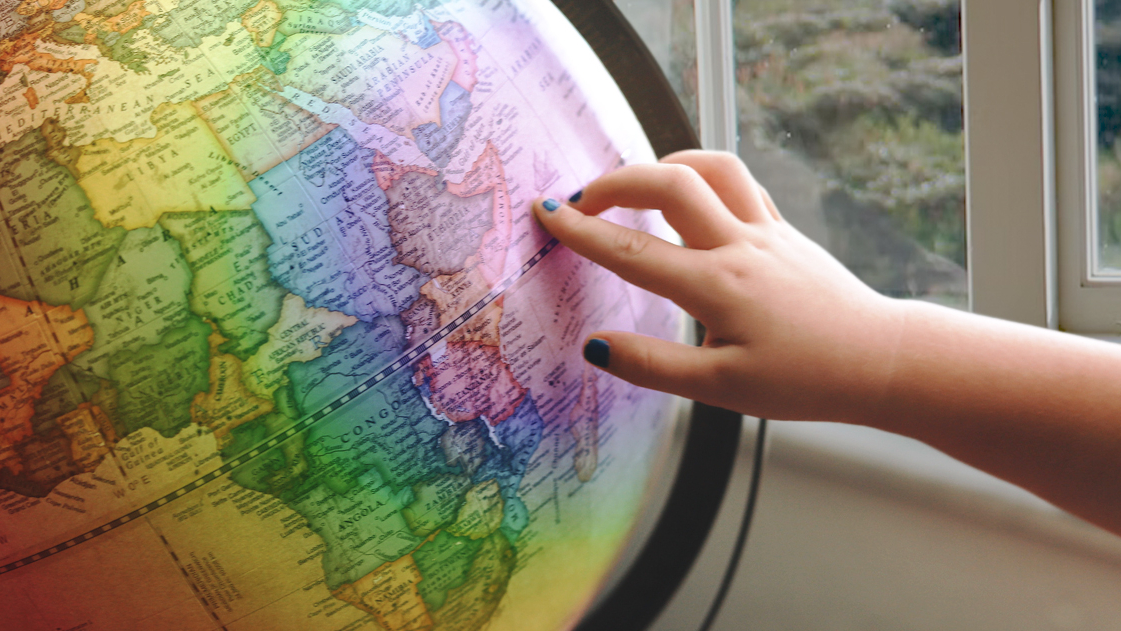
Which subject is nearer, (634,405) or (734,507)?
(634,405)

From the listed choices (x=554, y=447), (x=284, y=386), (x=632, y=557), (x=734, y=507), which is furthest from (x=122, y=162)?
(x=734, y=507)

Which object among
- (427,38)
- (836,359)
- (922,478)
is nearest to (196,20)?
(427,38)

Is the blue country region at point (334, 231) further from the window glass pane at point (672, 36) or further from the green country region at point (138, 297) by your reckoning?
the window glass pane at point (672, 36)

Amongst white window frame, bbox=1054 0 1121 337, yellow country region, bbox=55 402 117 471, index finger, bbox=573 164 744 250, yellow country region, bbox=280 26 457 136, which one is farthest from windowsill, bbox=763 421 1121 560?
yellow country region, bbox=55 402 117 471

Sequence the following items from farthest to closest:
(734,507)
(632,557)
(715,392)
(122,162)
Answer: (734,507) → (632,557) → (715,392) → (122,162)

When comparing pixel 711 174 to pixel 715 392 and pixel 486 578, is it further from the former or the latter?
pixel 486 578

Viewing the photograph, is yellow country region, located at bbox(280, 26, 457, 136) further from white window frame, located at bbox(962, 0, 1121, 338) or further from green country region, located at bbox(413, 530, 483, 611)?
white window frame, located at bbox(962, 0, 1121, 338)
